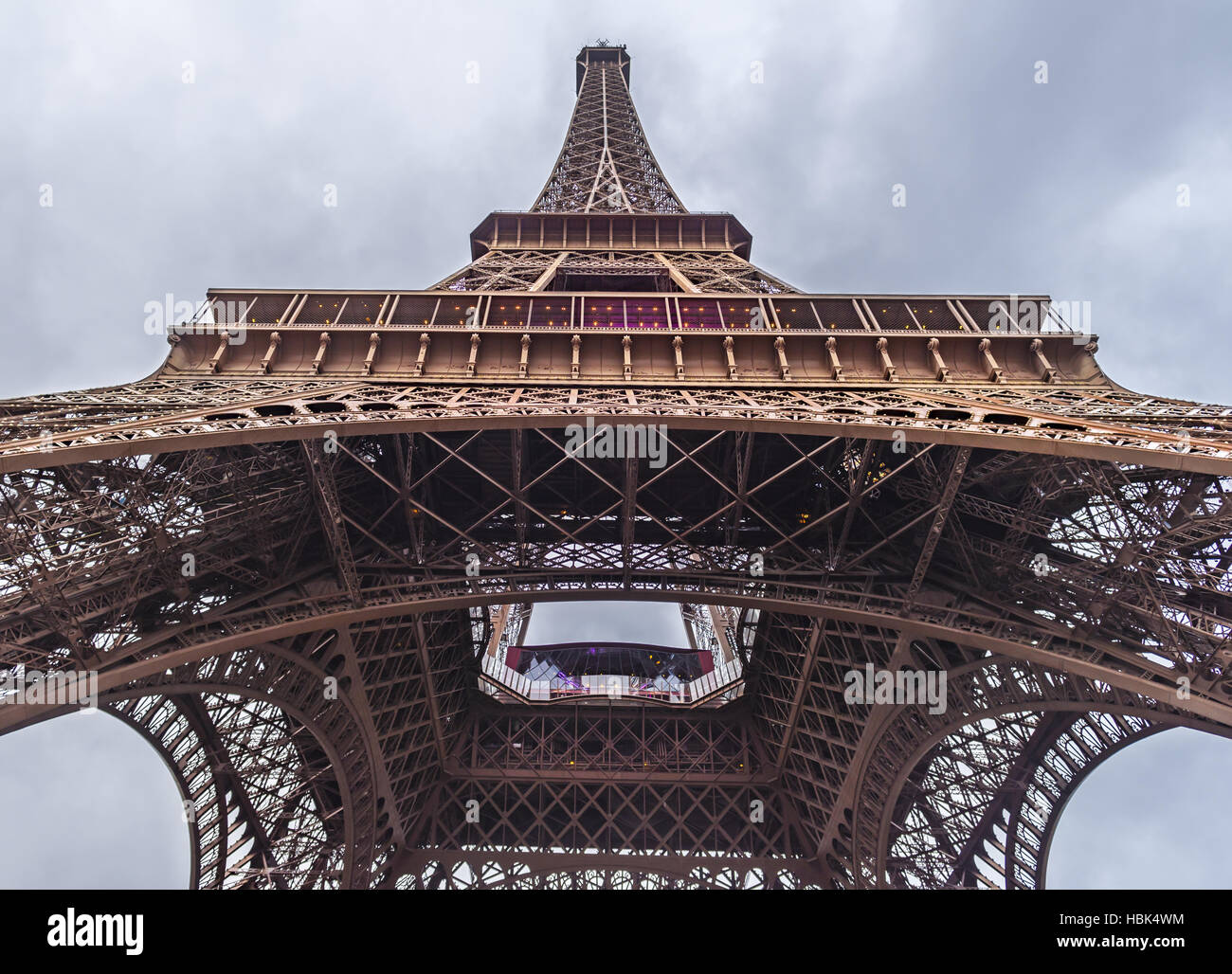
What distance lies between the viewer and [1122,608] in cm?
1362

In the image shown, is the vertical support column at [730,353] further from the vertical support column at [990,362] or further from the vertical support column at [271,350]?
the vertical support column at [271,350]

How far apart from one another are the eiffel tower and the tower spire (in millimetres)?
13175

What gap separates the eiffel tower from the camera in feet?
42.2

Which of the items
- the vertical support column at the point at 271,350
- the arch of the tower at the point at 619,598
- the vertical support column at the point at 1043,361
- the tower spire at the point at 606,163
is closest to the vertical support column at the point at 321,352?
the vertical support column at the point at 271,350

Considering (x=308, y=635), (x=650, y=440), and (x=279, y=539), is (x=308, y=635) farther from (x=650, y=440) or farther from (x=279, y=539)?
(x=650, y=440)

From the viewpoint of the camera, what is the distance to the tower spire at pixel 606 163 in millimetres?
42625

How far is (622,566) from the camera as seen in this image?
1777 centimetres

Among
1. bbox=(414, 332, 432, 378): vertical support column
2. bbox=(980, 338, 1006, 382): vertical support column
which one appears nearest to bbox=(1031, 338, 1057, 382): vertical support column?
bbox=(980, 338, 1006, 382): vertical support column

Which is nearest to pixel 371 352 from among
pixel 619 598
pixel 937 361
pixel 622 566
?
pixel 622 566

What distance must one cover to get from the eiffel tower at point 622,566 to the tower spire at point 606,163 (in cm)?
1318

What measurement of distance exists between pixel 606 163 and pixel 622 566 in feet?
124

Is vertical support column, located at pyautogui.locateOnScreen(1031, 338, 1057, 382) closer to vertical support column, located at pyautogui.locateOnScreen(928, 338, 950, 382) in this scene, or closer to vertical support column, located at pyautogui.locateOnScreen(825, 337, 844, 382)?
vertical support column, located at pyautogui.locateOnScreen(928, 338, 950, 382)

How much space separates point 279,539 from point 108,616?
413cm

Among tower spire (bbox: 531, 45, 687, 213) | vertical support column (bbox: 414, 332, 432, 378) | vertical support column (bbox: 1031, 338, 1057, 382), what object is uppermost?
tower spire (bbox: 531, 45, 687, 213)
